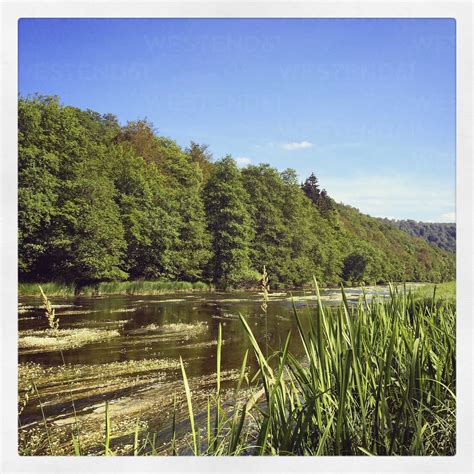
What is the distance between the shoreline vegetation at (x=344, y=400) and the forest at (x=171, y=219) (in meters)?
0.52

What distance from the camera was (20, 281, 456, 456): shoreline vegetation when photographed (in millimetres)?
1732

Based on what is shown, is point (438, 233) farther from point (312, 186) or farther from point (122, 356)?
point (122, 356)

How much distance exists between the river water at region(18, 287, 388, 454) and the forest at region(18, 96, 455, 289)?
6.4 inches

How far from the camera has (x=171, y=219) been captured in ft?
10.5

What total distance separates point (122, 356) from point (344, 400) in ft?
5.15

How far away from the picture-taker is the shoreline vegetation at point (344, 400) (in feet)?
5.68

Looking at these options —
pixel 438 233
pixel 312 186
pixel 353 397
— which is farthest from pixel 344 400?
pixel 312 186

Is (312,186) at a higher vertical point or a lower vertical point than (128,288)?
higher

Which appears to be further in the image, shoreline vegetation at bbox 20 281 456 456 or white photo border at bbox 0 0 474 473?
white photo border at bbox 0 0 474 473

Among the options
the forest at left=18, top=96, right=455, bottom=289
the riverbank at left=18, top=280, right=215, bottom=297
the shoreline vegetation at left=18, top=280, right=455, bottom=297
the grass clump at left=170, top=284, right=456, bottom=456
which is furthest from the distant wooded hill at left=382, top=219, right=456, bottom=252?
the riverbank at left=18, top=280, right=215, bottom=297

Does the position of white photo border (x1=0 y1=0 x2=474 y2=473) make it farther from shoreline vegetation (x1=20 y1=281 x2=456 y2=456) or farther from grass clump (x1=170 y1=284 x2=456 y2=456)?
grass clump (x1=170 y1=284 x2=456 y2=456)
